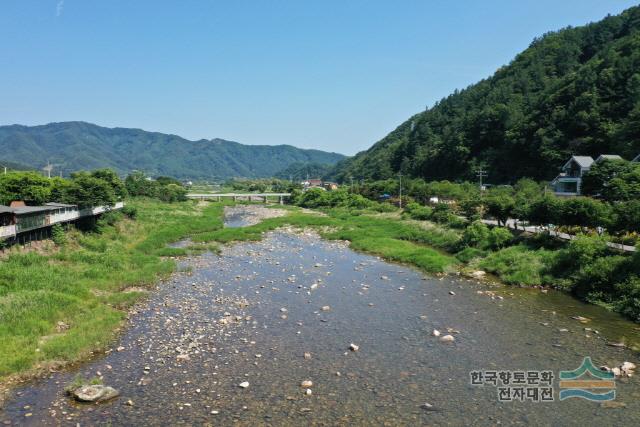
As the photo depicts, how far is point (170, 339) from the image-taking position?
Answer: 17531mm

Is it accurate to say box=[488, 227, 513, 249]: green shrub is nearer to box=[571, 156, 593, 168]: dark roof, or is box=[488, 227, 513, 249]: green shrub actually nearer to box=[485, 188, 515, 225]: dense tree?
box=[485, 188, 515, 225]: dense tree

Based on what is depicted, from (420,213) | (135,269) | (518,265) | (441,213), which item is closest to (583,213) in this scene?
(518,265)

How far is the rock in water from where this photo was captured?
12625mm

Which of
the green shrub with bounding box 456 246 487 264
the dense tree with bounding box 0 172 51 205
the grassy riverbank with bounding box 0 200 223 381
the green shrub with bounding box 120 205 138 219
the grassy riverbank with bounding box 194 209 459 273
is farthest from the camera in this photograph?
the green shrub with bounding box 120 205 138 219

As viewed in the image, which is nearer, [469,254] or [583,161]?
[469,254]

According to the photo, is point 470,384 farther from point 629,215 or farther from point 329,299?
point 629,215

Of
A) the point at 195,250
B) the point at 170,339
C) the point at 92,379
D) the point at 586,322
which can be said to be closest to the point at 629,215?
the point at 586,322

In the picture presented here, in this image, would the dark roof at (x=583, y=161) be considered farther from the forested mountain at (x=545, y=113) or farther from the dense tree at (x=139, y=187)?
the dense tree at (x=139, y=187)

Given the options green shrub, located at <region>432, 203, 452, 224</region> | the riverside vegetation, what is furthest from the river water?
green shrub, located at <region>432, 203, 452, 224</region>

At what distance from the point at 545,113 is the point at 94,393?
98.4 m

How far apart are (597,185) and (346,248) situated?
3009cm

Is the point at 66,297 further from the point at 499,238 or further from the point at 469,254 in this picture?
the point at 499,238

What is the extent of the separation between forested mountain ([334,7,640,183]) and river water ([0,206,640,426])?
55663mm

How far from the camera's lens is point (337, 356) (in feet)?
53.1
